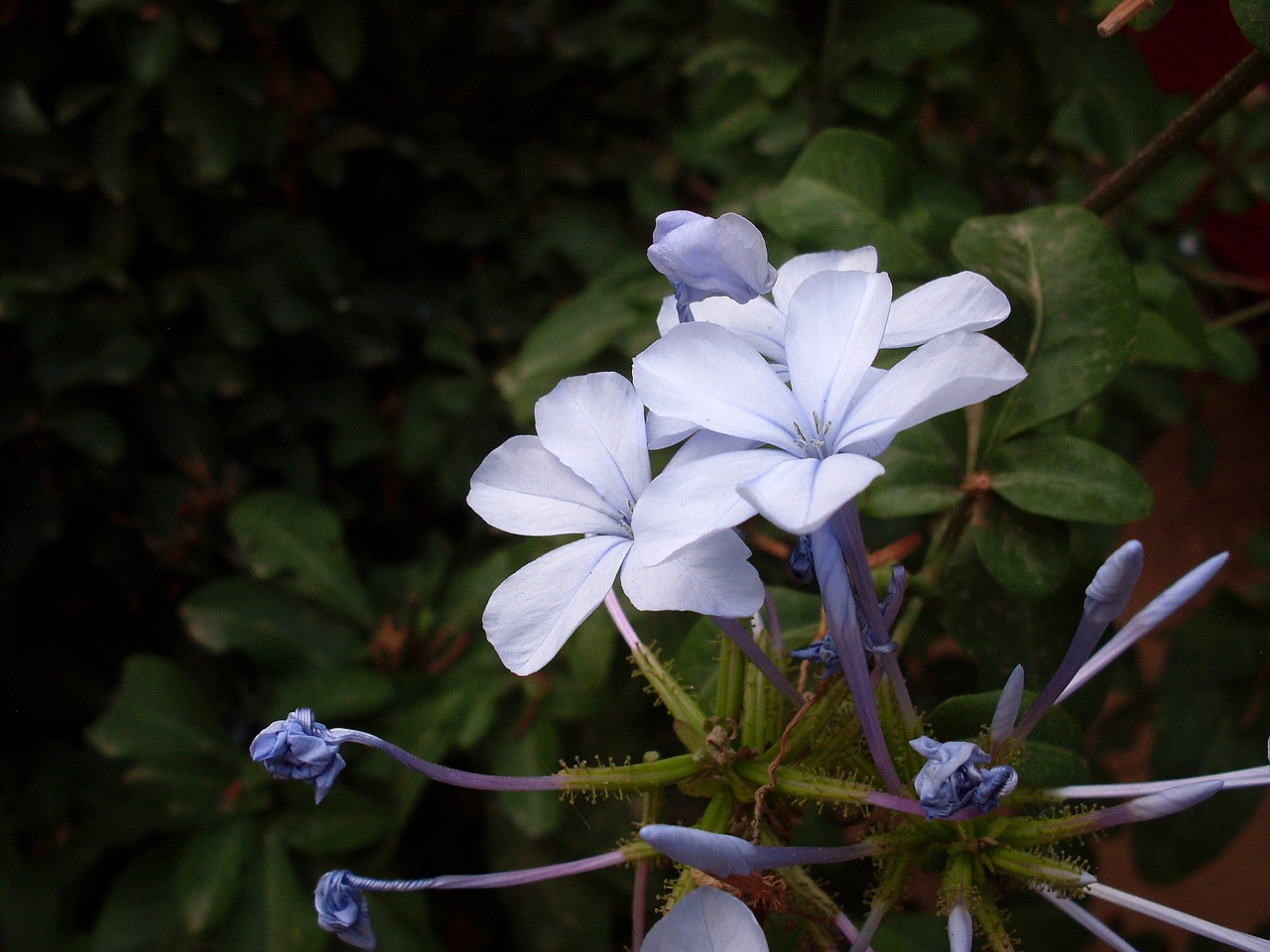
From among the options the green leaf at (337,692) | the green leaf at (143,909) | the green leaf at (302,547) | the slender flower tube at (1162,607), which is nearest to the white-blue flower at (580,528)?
the slender flower tube at (1162,607)

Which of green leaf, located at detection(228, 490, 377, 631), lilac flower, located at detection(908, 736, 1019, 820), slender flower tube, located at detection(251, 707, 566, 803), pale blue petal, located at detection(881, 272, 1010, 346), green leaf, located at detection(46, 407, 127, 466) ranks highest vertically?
pale blue petal, located at detection(881, 272, 1010, 346)

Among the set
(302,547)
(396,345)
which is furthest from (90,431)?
(396,345)

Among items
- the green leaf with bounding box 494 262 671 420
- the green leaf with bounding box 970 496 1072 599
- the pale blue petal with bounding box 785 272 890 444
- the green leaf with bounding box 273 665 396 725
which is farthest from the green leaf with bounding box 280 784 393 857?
the pale blue petal with bounding box 785 272 890 444

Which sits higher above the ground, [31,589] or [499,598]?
[499,598]

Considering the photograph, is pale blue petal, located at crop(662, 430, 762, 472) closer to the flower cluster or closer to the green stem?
the flower cluster

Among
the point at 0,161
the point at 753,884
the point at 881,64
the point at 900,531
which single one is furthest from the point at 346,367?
the point at 753,884

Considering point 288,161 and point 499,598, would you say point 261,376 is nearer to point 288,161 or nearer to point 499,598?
point 288,161

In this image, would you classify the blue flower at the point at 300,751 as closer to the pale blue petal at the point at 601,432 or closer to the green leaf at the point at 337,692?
the pale blue petal at the point at 601,432
